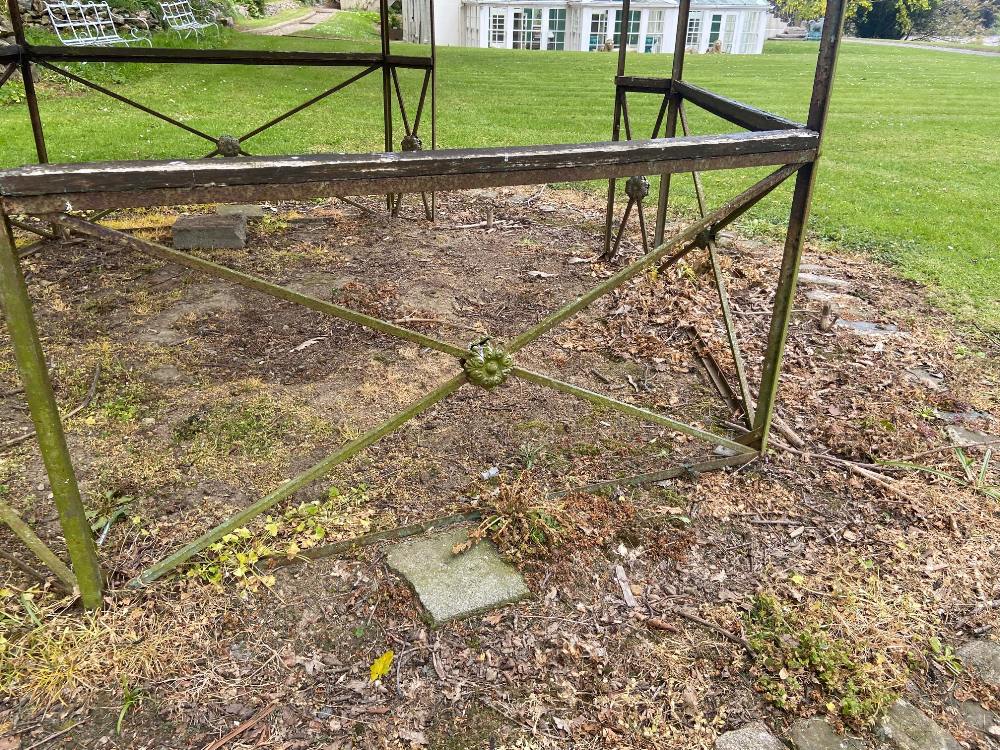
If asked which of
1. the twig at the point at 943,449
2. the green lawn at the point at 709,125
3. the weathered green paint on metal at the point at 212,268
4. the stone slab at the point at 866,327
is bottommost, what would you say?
the twig at the point at 943,449

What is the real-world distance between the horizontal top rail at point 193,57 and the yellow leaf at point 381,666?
5.11 meters

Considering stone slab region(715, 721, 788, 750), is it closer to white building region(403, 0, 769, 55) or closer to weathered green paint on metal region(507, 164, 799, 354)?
weathered green paint on metal region(507, 164, 799, 354)

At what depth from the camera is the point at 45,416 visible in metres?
2.32

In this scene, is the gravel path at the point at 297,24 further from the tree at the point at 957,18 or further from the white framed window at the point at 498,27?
the tree at the point at 957,18

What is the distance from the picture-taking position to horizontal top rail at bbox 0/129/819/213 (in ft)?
6.78

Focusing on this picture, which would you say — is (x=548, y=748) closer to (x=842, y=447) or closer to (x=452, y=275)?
(x=842, y=447)

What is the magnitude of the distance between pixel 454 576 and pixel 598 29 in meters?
32.8

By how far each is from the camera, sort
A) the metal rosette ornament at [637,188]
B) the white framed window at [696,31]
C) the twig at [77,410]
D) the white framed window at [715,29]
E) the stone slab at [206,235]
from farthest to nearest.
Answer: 1. the white framed window at [696,31]
2. the white framed window at [715,29]
3. the stone slab at [206,235]
4. the metal rosette ornament at [637,188]
5. the twig at [77,410]

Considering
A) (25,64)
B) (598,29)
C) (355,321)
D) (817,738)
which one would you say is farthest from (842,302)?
(598,29)

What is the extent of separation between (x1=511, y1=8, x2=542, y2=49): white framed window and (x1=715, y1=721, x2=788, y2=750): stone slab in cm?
3350

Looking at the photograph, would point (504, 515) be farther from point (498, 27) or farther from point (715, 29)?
point (715, 29)

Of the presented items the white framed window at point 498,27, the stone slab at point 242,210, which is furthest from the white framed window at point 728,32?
the stone slab at point 242,210

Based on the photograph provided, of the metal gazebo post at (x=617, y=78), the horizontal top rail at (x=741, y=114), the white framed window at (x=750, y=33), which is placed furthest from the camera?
the white framed window at (x=750, y=33)

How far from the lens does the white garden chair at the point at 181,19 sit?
61.0 ft
